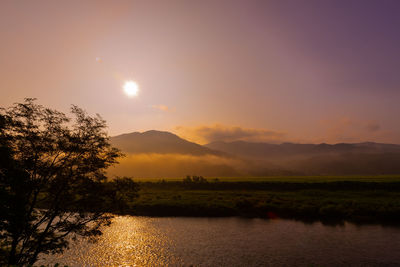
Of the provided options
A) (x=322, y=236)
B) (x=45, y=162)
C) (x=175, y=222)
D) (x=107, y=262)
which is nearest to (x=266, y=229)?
(x=322, y=236)

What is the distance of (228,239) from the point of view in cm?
4144

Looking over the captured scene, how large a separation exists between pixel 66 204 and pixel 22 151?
285 inches

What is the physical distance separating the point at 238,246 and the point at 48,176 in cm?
2921

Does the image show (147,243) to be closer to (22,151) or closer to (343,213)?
(22,151)

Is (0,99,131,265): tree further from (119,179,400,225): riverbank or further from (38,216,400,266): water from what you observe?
(119,179,400,225): riverbank

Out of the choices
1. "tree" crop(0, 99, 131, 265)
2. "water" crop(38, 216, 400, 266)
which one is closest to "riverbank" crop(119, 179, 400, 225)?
"water" crop(38, 216, 400, 266)

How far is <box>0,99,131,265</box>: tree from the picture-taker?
22188mm

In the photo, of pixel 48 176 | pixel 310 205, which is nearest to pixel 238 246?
pixel 48 176

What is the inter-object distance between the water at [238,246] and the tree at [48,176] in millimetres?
10813

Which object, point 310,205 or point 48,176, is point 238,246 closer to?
point 48,176

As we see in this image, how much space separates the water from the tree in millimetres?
10813

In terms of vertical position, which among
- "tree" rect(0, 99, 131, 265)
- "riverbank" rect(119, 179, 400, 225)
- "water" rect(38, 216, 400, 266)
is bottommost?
"water" rect(38, 216, 400, 266)

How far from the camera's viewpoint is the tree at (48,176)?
874 inches

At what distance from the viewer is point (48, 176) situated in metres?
24.6
